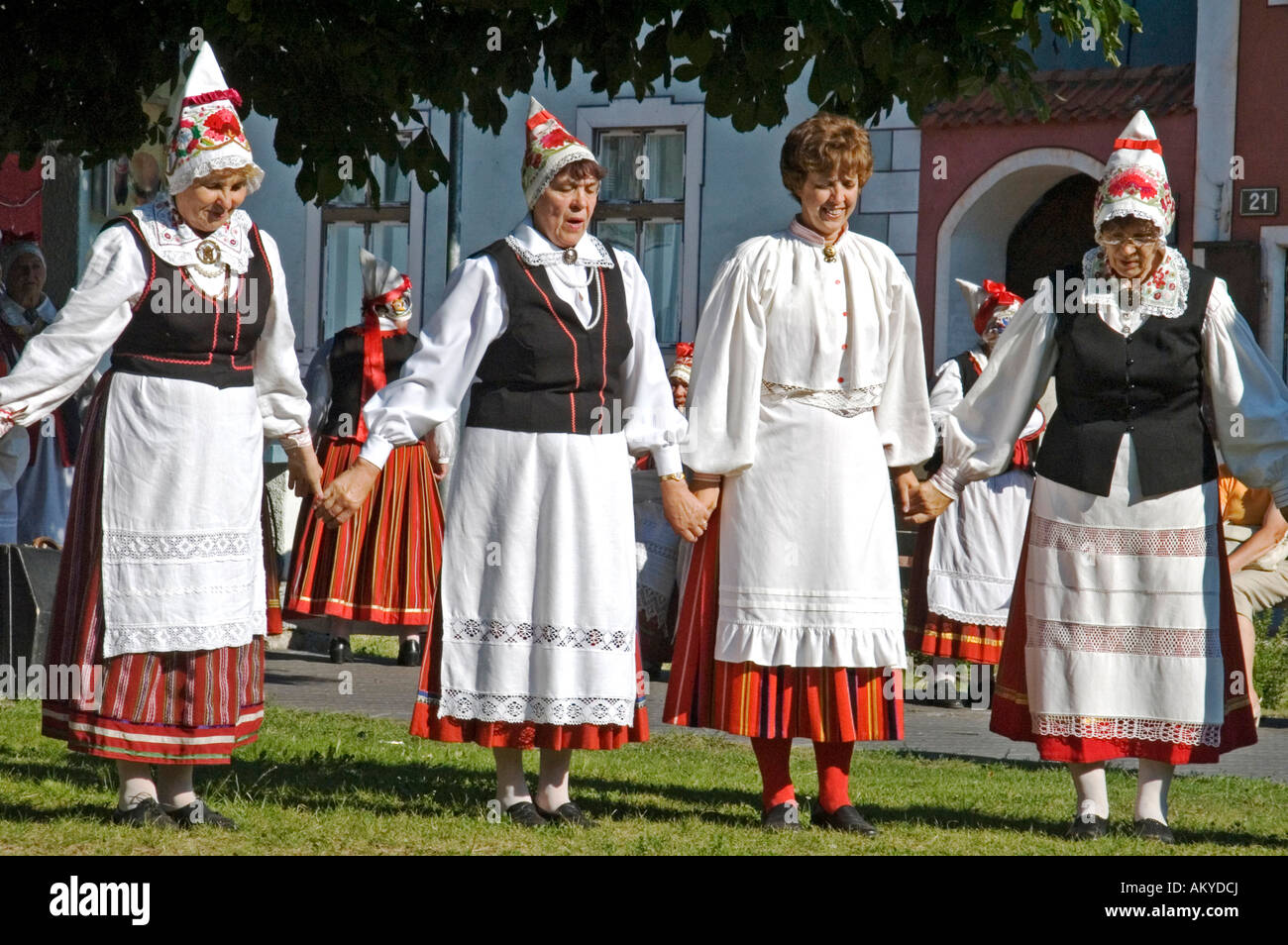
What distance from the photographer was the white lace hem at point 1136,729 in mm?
5859

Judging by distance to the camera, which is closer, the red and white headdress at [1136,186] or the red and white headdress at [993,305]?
the red and white headdress at [1136,186]

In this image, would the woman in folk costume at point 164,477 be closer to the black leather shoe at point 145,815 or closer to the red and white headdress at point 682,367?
the black leather shoe at point 145,815

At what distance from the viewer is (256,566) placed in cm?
578

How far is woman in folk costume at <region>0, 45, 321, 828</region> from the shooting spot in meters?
5.48

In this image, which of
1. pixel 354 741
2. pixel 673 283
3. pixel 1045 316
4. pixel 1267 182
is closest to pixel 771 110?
pixel 1045 316

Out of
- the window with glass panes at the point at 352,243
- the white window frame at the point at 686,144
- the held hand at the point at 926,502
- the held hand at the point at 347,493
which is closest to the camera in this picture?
the held hand at the point at 347,493

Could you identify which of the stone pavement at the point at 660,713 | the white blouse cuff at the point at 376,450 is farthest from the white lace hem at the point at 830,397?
the stone pavement at the point at 660,713

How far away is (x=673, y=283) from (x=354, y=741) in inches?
452

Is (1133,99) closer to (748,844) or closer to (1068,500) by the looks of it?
(1068,500)

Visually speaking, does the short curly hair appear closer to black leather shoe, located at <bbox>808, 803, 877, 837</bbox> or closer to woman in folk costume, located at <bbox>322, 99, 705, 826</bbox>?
woman in folk costume, located at <bbox>322, 99, 705, 826</bbox>

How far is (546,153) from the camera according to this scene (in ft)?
19.5

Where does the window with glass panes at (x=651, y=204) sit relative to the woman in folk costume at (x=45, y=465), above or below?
above

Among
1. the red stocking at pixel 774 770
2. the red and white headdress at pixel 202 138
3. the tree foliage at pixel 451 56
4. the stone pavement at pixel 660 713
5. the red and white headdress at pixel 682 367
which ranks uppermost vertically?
the tree foliage at pixel 451 56

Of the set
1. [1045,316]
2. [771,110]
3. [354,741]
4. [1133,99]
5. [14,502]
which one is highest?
[1133,99]
